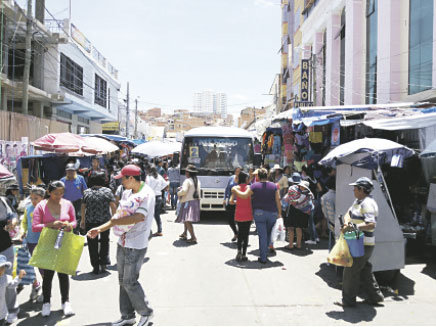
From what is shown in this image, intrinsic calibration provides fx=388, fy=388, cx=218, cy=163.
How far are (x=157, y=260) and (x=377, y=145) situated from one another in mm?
4515

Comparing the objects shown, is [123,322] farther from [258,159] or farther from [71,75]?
[71,75]

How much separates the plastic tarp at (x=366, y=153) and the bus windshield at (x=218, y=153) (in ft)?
18.8

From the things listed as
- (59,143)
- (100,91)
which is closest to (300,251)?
(59,143)

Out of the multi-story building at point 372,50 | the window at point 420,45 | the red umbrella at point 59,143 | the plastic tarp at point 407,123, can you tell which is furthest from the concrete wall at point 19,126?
the window at point 420,45

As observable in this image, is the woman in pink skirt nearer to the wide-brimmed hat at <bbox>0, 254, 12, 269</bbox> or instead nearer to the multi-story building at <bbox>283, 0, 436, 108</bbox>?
the wide-brimmed hat at <bbox>0, 254, 12, 269</bbox>

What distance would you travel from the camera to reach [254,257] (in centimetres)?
782

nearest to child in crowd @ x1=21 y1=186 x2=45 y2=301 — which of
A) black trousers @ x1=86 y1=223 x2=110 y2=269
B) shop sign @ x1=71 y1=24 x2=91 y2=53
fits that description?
black trousers @ x1=86 y1=223 x2=110 y2=269

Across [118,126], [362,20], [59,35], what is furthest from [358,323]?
[118,126]

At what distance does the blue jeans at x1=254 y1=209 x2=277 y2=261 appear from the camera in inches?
283

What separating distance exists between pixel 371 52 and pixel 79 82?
21.6m

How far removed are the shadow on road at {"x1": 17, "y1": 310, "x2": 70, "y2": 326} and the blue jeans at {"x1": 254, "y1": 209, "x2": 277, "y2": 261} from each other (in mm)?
3667

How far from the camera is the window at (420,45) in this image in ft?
46.3

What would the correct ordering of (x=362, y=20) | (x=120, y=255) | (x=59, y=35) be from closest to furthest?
(x=120, y=255) → (x=362, y=20) → (x=59, y=35)

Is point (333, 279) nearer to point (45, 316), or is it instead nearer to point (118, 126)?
point (45, 316)
